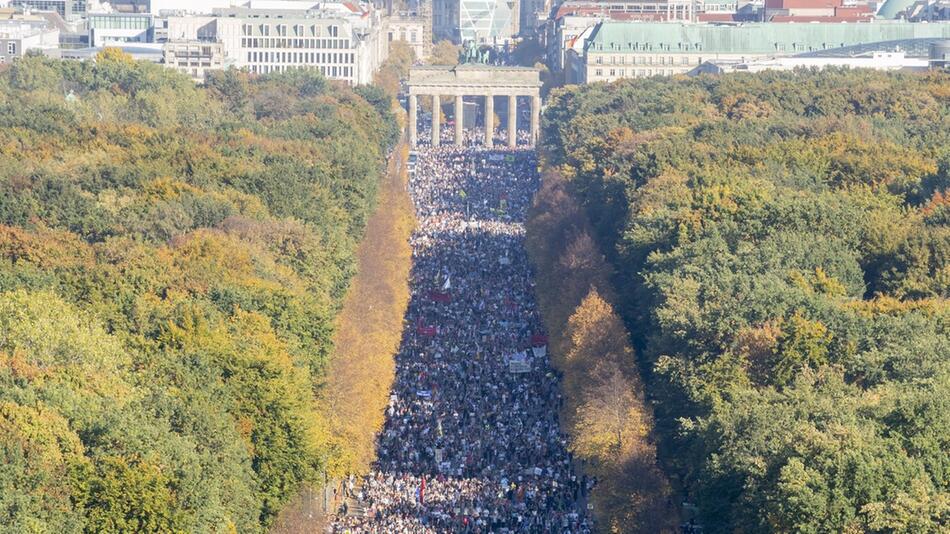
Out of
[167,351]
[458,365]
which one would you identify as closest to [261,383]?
[167,351]

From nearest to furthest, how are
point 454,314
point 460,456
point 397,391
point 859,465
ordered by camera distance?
point 859,465, point 460,456, point 397,391, point 454,314

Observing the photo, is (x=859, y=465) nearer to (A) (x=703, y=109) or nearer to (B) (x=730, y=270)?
(B) (x=730, y=270)

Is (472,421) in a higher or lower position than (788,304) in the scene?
lower

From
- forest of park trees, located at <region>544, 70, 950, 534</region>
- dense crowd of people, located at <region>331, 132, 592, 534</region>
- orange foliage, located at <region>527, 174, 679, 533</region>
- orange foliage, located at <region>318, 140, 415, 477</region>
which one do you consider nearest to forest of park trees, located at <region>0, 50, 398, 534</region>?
orange foliage, located at <region>318, 140, 415, 477</region>

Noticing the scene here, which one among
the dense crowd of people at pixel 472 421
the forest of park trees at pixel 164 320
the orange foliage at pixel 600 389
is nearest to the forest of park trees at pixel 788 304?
the orange foliage at pixel 600 389

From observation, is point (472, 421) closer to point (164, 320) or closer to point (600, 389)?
point (600, 389)

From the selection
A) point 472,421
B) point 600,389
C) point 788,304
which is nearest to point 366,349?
point 472,421

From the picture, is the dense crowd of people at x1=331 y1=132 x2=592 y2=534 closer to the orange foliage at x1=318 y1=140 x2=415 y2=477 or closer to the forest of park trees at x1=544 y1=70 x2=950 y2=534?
the orange foliage at x1=318 y1=140 x2=415 y2=477
